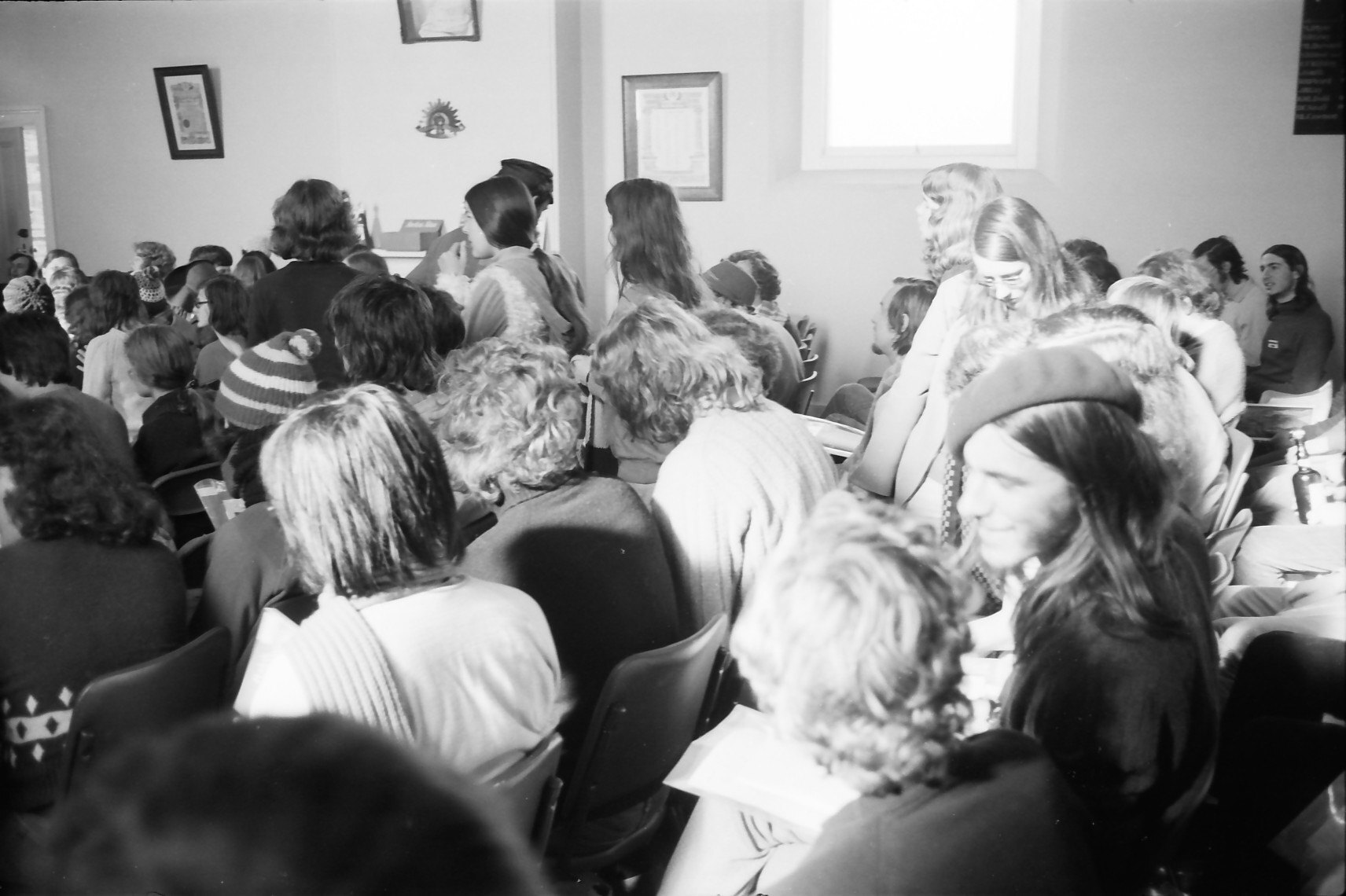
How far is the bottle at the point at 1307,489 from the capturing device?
8.02 ft

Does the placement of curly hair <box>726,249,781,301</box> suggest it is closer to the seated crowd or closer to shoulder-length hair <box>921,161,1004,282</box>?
the seated crowd

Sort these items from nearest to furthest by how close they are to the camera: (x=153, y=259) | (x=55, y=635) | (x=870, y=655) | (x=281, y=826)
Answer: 1. (x=281, y=826)
2. (x=870, y=655)
3. (x=55, y=635)
4. (x=153, y=259)

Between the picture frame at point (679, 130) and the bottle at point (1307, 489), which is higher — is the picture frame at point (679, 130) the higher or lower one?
the higher one

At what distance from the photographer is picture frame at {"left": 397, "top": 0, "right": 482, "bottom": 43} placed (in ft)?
18.4

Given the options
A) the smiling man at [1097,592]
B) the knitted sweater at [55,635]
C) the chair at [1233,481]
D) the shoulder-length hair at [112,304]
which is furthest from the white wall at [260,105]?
the smiling man at [1097,592]

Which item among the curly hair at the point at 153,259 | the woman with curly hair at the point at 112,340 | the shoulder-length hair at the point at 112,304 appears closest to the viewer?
the woman with curly hair at the point at 112,340

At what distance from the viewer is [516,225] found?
3156mm

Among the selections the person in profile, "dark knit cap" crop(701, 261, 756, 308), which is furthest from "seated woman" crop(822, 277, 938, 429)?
the person in profile

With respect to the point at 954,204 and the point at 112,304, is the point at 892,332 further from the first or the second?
the point at 112,304

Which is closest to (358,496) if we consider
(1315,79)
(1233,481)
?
(1233,481)

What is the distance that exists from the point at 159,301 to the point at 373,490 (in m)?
5.37

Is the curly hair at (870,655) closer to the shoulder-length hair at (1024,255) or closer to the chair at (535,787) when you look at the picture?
the chair at (535,787)

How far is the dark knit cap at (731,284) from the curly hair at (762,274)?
62cm

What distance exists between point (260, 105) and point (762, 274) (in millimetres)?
4116
